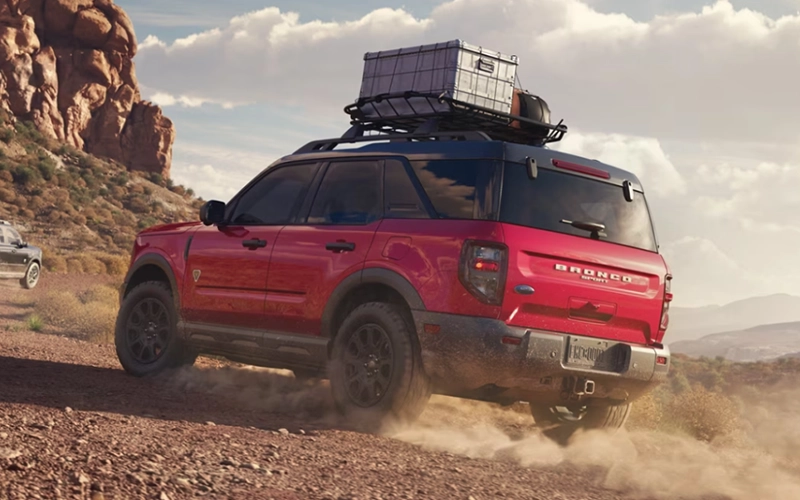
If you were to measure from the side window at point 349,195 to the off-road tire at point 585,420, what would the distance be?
1.90 metres

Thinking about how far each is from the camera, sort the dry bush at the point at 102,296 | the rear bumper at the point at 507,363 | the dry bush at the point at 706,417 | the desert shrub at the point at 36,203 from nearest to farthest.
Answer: the rear bumper at the point at 507,363
the dry bush at the point at 706,417
the dry bush at the point at 102,296
the desert shrub at the point at 36,203

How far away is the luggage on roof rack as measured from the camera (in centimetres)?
739

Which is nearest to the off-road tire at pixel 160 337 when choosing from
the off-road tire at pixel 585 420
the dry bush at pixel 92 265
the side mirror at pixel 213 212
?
the side mirror at pixel 213 212

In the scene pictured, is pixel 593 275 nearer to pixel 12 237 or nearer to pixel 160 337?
pixel 160 337

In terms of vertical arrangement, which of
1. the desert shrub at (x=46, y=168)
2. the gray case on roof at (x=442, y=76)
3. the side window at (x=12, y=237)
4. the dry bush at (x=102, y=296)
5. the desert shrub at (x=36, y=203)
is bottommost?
the dry bush at (x=102, y=296)

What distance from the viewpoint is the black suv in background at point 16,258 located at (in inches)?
848

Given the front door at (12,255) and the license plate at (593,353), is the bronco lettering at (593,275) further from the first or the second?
the front door at (12,255)

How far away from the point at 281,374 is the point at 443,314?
3851 mm

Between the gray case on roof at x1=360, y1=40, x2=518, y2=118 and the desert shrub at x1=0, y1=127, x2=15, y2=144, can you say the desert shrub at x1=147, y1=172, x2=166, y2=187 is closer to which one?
the desert shrub at x1=0, y1=127, x2=15, y2=144

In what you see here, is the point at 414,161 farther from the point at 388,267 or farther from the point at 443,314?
the point at 443,314

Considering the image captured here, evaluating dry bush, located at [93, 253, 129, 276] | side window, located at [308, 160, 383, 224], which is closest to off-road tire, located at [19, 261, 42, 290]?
dry bush, located at [93, 253, 129, 276]

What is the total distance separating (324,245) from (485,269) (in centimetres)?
145

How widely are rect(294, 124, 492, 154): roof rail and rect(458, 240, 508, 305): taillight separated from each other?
2.66 ft

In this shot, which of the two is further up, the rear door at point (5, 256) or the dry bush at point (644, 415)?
the rear door at point (5, 256)
